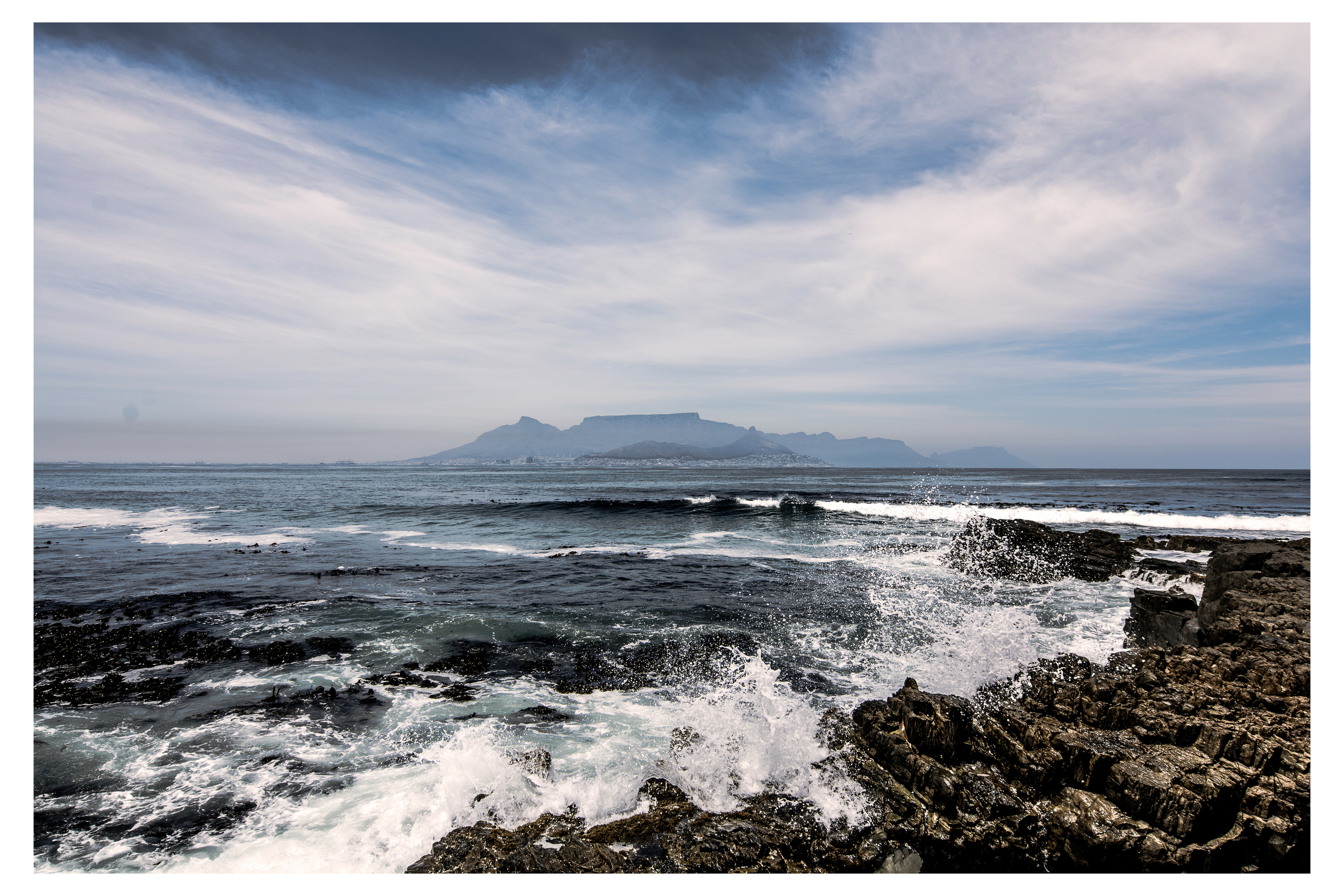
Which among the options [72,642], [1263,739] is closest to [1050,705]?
[1263,739]

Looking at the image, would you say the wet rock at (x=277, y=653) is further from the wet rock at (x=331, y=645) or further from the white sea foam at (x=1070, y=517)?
the white sea foam at (x=1070, y=517)

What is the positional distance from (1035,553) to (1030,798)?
824 inches

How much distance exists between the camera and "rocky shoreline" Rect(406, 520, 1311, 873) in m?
5.29

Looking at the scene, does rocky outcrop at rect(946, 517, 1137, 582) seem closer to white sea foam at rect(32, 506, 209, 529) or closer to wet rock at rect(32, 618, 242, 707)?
wet rock at rect(32, 618, 242, 707)

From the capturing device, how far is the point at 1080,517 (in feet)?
136

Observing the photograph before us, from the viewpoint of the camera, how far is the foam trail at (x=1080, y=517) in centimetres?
3562

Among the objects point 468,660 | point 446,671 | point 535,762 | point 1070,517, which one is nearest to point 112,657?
point 446,671

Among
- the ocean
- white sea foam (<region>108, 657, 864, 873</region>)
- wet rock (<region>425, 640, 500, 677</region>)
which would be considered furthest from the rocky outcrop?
wet rock (<region>425, 640, 500, 677</region>)

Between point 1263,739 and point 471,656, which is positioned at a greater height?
point 1263,739

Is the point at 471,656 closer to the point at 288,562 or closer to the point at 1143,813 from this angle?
the point at 1143,813

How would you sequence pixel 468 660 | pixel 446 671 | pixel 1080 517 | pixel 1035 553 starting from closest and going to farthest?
pixel 446 671
pixel 468 660
pixel 1035 553
pixel 1080 517

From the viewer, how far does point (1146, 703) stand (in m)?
7.08

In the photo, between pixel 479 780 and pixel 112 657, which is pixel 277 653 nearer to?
pixel 112 657

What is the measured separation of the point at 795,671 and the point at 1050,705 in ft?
15.3
